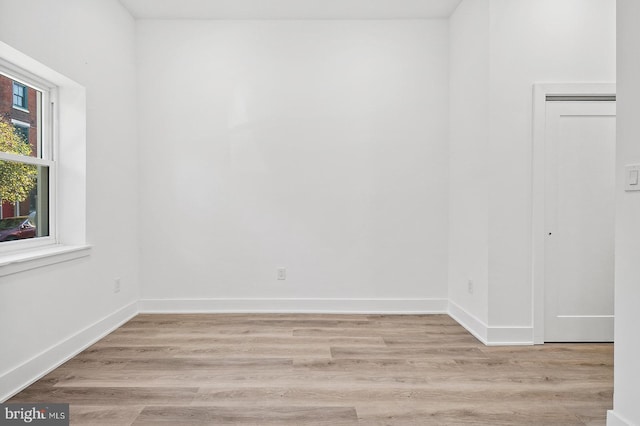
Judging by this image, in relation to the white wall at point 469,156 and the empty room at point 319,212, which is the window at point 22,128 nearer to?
the empty room at point 319,212

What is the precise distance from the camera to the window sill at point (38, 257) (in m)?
2.31

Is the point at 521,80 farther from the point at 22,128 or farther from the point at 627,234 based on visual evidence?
the point at 22,128

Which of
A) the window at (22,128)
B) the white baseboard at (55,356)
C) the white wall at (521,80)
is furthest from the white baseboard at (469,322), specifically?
the window at (22,128)

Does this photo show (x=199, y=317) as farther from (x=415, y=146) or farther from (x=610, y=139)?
(x=610, y=139)

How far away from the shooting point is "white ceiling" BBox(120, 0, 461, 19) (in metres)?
3.76

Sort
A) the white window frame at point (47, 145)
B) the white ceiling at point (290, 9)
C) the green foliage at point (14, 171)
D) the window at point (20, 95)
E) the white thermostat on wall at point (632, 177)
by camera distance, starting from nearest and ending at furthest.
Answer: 1. the white thermostat on wall at point (632, 177)
2. the green foliage at point (14, 171)
3. the window at point (20, 95)
4. the white window frame at point (47, 145)
5. the white ceiling at point (290, 9)

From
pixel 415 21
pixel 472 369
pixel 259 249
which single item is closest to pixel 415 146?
pixel 415 21

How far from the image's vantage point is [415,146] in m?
4.11

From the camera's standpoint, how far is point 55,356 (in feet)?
8.93

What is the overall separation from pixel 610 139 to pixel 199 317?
3.75 m

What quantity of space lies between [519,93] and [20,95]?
139 inches

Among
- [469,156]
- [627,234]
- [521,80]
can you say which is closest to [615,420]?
[627,234]

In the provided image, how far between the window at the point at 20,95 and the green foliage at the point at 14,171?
0.60 ft

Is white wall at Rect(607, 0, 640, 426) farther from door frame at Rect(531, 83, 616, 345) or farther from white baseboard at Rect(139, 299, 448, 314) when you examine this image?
white baseboard at Rect(139, 299, 448, 314)
